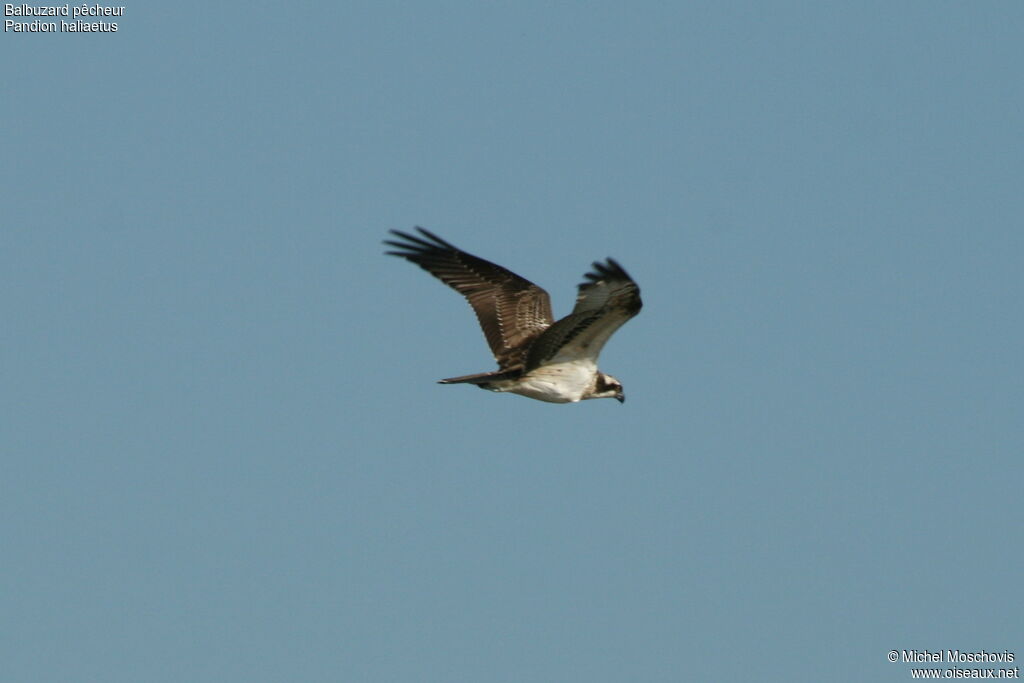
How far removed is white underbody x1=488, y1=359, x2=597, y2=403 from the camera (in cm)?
2139

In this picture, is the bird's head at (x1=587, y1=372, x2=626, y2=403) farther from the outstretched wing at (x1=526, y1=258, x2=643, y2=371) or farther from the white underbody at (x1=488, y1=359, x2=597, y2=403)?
the outstretched wing at (x1=526, y1=258, x2=643, y2=371)

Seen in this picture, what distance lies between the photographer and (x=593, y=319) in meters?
19.8

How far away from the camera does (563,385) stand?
71.1 ft

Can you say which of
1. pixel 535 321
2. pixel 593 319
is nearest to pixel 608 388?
pixel 535 321

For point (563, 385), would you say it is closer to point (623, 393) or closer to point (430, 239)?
point (623, 393)

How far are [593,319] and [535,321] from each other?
3.35 m

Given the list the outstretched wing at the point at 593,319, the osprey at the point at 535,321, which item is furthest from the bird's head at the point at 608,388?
the outstretched wing at the point at 593,319

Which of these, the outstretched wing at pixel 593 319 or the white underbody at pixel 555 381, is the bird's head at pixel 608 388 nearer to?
the white underbody at pixel 555 381

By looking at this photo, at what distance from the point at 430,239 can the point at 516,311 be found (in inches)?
71.3

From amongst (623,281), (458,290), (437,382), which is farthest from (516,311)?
(623,281)

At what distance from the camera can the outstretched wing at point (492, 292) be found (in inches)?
902

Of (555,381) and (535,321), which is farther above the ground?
(535,321)

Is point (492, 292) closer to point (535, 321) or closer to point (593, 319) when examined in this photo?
point (535, 321)

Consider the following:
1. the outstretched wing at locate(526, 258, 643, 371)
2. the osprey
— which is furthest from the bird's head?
the outstretched wing at locate(526, 258, 643, 371)
